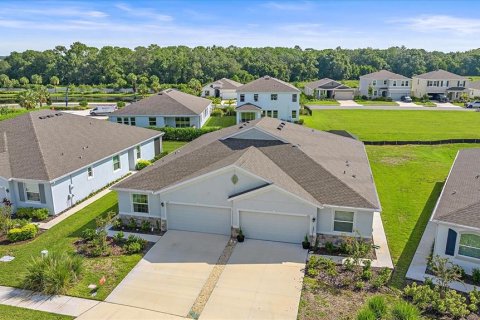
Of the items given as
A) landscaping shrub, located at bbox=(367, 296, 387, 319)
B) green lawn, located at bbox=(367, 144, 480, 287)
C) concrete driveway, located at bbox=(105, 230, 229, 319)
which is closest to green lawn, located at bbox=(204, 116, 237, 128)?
Answer: green lawn, located at bbox=(367, 144, 480, 287)

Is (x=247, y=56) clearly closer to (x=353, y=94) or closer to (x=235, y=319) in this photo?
(x=353, y=94)

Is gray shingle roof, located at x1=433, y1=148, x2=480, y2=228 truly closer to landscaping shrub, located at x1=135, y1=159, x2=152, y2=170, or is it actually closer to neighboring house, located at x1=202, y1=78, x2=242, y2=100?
landscaping shrub, located at x1=135, y1=159, x2=152, y2=170

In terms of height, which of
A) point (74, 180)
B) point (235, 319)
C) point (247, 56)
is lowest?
point (235, 319)

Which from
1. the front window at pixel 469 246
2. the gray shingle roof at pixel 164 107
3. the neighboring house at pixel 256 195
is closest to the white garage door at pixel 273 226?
the neighboring house at pixel 256 195

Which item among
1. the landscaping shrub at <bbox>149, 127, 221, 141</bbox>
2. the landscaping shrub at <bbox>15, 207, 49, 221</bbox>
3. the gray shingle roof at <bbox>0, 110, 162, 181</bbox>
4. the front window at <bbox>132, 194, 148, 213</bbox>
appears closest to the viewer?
the front window at <bbox>132, 194, 148, 213</bbox>

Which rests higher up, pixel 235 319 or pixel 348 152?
pixel 348 152

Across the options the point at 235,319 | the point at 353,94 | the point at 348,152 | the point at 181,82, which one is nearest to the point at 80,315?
the point at 235,319

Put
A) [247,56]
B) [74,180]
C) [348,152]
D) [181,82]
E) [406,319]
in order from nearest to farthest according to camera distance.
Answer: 1. [406,319]
2. [74,180]
3. [348,152]
4. [181,82]
5. [247,56]
